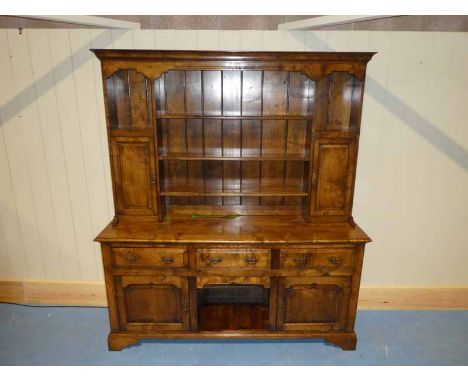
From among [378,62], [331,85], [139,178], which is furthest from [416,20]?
[139,178]

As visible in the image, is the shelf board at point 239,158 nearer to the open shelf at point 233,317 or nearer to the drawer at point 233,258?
the drawer at point 233,258

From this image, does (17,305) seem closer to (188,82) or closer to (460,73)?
(188,82)

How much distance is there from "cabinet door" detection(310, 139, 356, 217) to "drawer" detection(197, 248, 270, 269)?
0.52 meters

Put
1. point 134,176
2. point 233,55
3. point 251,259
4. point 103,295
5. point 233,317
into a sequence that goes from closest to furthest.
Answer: point 233,55, point 251,259, point 134,176, point 233,317, point 103,295

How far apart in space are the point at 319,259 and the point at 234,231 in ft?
2.01

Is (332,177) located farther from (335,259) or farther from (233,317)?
(233,317)

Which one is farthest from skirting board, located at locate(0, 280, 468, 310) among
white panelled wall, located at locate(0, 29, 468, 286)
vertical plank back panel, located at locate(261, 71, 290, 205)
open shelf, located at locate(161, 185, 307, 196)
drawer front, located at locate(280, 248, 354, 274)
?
vertical plank back panel, located at locate(261, 71, 290, 205)

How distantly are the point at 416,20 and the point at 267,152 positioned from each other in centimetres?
143

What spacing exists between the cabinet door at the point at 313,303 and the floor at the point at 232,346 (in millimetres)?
222

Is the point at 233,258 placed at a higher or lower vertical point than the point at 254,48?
lower

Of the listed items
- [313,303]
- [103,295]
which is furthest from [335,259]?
[103,295]

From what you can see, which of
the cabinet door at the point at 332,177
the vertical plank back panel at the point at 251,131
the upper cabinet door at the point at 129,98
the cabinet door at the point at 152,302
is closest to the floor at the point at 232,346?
the cabinet door at the point at 152,302

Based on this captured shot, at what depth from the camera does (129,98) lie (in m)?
2.22

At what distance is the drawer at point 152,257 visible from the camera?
2.09 meters
